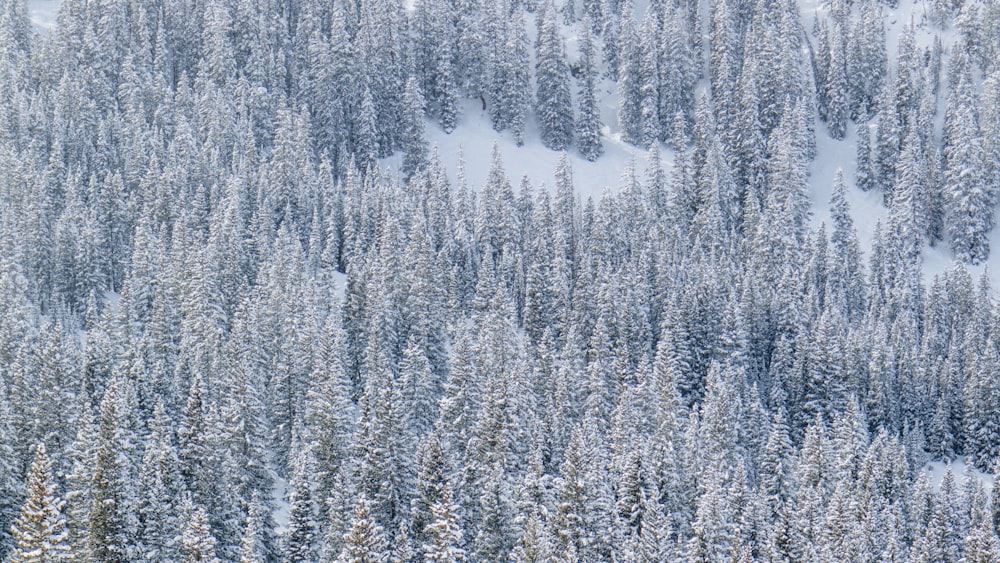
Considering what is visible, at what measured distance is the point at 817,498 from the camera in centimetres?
7169

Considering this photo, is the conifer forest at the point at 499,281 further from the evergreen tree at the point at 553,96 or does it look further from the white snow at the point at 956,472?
the white snow at the point at 956,472

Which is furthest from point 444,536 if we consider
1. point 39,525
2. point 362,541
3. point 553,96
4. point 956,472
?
point 553,96

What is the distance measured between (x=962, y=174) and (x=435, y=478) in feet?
330

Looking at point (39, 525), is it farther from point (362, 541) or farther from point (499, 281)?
point (499, 281)

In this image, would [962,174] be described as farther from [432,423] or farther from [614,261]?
[432,423]

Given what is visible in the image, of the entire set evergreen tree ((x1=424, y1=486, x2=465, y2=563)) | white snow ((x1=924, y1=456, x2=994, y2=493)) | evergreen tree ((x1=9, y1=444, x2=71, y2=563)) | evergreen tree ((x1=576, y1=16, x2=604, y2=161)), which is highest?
evergreen tree ((x1=576, y1=16, x2=604, y2=161))

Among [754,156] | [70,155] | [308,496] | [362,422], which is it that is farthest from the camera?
[754,156]

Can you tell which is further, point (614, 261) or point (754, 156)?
point (754, 156)

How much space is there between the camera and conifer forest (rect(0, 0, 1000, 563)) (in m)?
61.9

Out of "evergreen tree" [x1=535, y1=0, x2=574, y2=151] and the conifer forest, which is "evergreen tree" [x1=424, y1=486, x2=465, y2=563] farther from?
"evergreen tree" [x1=535, y1=0, x2=574, y2=151]

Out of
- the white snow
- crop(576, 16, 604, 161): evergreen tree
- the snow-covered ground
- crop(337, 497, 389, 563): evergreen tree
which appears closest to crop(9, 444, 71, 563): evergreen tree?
crop(337, 497, 389, 563): evergreen tree

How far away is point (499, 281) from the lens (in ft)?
342

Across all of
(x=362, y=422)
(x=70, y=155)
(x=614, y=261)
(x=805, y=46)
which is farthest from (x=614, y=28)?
(x=362, y=422)

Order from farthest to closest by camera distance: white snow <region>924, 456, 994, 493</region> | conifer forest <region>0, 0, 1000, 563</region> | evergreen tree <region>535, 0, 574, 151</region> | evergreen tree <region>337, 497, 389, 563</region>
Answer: evergreen tree <region>535, 0, 574, 151</region>, white snow <region>924, 456, 994, 493</region>, conifer forest <region>0, 0, 1000, 563</region>, evergreen tree <region>337, 497, 389, 563</region>
